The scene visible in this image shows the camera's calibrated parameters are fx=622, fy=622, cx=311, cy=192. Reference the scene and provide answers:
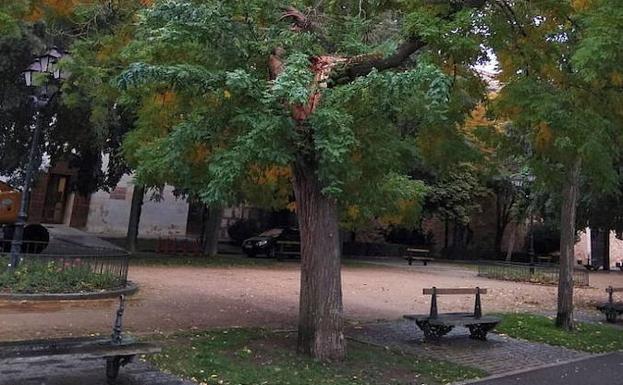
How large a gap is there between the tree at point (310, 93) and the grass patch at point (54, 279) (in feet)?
14.2

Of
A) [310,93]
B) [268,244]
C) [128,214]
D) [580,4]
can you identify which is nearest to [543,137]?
[580,4]

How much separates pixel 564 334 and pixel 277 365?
6359mm

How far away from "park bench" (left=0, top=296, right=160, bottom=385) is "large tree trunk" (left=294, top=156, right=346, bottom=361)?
214 centimetres

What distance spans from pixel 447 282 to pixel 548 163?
11.1m

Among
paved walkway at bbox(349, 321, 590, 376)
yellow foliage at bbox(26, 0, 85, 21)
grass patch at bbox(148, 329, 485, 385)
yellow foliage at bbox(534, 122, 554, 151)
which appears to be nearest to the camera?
grass patch at bbox(148, 329, 485, 385)

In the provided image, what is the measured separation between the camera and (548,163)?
11.1 m

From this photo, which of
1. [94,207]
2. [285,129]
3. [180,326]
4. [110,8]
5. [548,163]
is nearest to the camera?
[285,129]

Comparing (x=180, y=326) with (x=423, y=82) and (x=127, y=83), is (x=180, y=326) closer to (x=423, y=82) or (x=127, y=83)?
(x=127, y=83)

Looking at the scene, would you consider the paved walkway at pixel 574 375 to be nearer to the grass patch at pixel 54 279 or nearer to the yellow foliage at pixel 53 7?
the grass patch at pixel 54 279

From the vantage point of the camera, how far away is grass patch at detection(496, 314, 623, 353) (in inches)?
407

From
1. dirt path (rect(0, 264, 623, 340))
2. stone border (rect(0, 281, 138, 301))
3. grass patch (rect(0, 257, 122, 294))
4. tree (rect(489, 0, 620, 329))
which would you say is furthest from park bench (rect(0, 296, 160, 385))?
tree (rect(489, 0, 620, 329))

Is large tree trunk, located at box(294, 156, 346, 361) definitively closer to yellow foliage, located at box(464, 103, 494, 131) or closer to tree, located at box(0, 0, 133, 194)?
yellow foliage, located at box(464, 103, 494, 131)

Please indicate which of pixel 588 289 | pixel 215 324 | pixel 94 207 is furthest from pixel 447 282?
pixel 94 207

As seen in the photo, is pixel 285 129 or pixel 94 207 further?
pixel 94 207
